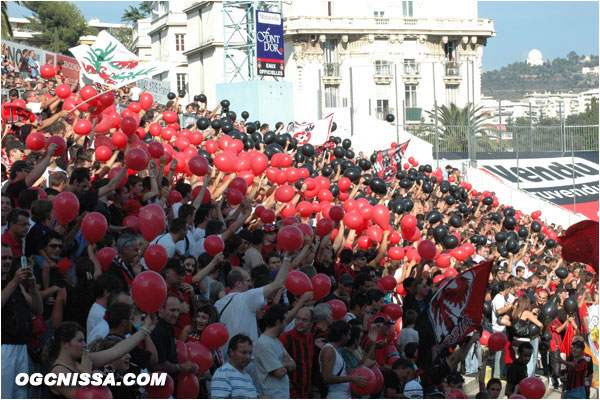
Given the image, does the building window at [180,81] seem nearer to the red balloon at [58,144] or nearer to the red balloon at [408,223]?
the red balloon at [408,223]

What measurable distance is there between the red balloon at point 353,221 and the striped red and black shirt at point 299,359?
4.37m

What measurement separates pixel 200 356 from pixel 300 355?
3.17ft

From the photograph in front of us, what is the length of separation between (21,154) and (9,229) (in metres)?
2.75

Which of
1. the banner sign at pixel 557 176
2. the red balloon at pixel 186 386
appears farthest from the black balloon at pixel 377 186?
the banner sign at pixel 557 176

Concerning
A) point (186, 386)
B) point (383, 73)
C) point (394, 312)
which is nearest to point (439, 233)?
point (394, 312)

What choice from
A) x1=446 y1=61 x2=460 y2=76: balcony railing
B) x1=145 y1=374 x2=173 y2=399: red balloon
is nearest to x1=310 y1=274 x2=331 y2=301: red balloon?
x1=145 y1=374 x2=173 y2=399: red balloon

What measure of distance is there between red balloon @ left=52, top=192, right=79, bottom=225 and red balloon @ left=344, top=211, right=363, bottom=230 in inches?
183

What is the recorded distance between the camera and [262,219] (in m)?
11.2

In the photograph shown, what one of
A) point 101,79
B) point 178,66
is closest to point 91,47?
point 101,79

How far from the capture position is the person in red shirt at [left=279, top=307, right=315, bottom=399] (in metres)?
7.25

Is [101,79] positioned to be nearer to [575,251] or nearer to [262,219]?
[262,219]

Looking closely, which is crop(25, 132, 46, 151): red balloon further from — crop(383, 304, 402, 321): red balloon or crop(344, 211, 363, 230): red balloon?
crop(344, 211, 363, 230): red balloon

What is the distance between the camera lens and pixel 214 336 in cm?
677

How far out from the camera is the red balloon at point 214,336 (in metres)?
6.77
